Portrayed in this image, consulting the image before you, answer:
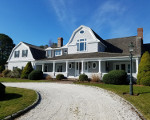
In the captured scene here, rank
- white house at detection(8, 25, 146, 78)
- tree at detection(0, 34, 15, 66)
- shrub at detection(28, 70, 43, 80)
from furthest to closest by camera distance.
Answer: tree at detection(0, 34, 15, 66)
shrub at detection(28, 70, 43, 80)
white house at detection(8, 25, 146, 78)

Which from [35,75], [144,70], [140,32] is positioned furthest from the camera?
[140,32]

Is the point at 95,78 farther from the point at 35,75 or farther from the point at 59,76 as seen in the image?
the point at 35,75

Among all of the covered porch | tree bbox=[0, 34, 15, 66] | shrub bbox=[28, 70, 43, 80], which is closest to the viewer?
the covered porch

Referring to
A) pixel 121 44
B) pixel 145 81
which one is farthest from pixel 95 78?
pixel 121 44

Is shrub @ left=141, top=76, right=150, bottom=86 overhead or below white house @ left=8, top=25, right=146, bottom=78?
below

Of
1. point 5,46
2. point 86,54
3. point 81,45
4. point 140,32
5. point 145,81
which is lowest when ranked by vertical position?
point 145,81

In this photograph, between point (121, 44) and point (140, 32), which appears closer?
point (140, 32)

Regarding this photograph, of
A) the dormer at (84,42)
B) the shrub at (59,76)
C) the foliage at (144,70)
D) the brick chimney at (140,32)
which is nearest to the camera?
the foliage at (144,70)

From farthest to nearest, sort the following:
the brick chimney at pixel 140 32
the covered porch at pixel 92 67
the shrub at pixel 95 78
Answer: the brick chimney at pixel 140 32, the covered porch at pixel 92 67, the shrub at pixel 95 78

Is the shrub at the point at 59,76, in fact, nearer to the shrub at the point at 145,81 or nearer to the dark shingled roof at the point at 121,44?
the dark shingled roof at the point at 121,44

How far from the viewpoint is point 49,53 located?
27.7 meters

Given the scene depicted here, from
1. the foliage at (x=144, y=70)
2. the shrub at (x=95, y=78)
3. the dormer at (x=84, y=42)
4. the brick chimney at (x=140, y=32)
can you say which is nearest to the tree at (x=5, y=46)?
the dormer at (x=84, y=42)

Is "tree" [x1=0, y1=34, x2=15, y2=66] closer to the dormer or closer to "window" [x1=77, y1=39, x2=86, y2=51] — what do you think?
the dormer

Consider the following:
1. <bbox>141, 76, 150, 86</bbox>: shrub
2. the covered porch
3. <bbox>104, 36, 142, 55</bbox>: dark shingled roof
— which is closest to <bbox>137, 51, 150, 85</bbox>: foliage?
<bbox>141, 76, 150, 86</bbox>: shrub
